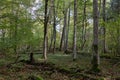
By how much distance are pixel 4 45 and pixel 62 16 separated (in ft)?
73.6

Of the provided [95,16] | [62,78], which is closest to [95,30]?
[95,16]

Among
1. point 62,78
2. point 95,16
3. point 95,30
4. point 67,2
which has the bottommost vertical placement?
point 62,78

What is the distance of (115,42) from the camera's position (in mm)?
19422

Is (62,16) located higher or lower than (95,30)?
higher

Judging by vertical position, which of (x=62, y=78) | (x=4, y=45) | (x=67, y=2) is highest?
(x=67, y=2)

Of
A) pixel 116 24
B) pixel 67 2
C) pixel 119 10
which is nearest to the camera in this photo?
pixel 116 24

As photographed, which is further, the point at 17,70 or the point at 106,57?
the point at 106,57

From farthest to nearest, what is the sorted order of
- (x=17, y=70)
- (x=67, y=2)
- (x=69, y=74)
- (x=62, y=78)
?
(x=67, y=2)
(x=17, y=70)
(x=69, y=74)
(x=62, y=78)

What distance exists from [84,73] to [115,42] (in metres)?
8.37

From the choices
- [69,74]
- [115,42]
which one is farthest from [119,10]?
[69,74]

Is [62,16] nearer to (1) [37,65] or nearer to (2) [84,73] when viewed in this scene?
(1) [37,65]

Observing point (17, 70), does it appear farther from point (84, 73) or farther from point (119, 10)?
point (119, 10)

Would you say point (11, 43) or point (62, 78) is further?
point (11, 43)

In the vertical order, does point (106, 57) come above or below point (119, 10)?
below
